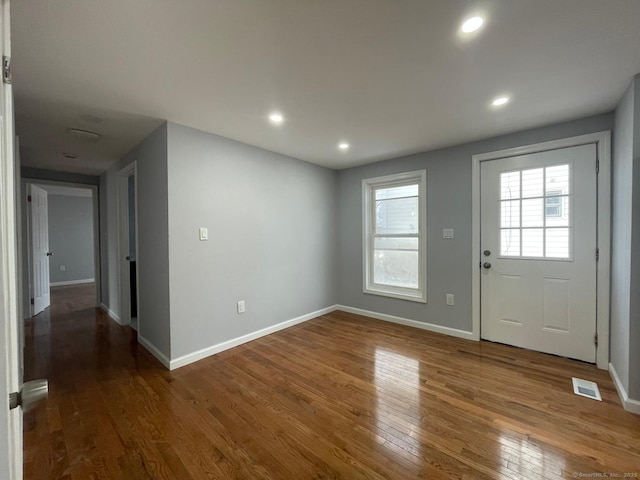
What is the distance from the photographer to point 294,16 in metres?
1.38

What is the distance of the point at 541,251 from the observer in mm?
2867

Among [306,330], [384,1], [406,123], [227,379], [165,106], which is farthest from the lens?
[306,330]

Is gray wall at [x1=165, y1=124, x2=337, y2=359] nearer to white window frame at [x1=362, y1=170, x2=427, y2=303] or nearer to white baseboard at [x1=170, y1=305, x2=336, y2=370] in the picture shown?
white baseboard at [x1=170, y1=305, x2=336, y2=370]

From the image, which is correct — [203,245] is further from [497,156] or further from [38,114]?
[497,156]

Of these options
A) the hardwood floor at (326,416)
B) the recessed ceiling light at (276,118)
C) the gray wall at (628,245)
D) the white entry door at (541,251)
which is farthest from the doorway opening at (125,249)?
the gray wall at (628,245)

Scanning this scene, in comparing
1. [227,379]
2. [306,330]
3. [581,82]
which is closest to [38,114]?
[227,379]

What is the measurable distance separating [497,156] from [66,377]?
4844 millimetres

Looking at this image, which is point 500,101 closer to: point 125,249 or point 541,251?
point 541,251

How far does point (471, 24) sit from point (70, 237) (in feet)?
30.5

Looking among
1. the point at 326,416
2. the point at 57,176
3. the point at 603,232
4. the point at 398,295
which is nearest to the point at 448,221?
the point at 398,295

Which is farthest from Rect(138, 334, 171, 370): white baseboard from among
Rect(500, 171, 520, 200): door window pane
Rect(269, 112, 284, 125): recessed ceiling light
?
Rect(500, 171, 520, 200): door window pane

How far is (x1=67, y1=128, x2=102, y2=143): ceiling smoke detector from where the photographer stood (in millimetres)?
2799

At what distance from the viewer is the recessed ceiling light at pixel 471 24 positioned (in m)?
1.40

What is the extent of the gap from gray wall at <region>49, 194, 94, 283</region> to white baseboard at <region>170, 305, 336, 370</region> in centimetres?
675
